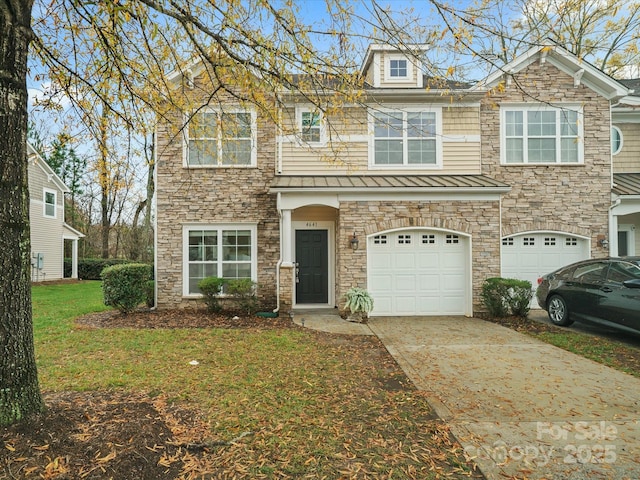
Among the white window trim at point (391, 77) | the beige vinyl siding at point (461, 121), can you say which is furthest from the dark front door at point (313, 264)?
the white window trim at point (391, 77)

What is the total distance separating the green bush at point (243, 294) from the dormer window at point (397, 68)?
7429mm

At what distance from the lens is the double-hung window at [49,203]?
20.0 m

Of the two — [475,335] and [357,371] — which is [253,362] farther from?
[475,335]

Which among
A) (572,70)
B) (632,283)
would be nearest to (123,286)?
(632,283)

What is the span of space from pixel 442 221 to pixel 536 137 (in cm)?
411

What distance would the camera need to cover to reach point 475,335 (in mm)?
7430

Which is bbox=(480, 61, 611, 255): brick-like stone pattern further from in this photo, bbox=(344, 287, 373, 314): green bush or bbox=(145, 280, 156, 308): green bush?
bbox=(145, 280, 156, 308): green bush

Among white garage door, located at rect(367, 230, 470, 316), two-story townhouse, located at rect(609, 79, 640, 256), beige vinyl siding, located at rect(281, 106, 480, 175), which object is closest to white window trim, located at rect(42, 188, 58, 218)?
beige vinyl siding, located at rect(281, 106, 480, 175)

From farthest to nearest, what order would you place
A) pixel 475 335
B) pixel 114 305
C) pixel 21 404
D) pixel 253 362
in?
pixel 114 305 < pixel 475 335 < pixel 253 362 < pixel 21 404

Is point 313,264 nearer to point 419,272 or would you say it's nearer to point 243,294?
point 243,294

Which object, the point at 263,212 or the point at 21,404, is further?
the point at 263,212

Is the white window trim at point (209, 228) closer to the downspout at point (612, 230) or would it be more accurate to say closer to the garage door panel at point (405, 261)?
the garage door panel at point (405, 261)

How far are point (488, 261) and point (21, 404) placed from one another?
9.26 m

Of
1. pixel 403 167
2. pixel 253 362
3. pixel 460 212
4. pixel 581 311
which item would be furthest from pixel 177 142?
pixel 581 311
